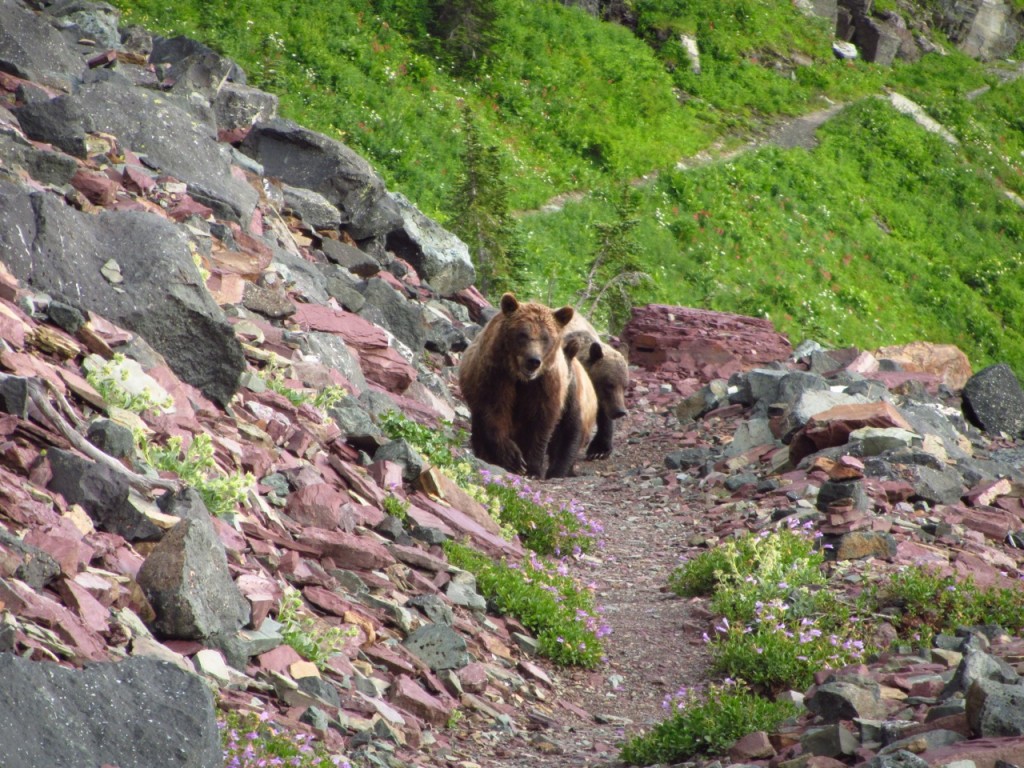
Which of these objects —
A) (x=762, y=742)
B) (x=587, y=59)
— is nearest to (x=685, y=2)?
(x=587, y=59)

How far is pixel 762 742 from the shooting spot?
543 centimetres

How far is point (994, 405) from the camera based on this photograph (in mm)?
19062

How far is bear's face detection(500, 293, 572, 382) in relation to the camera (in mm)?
12500

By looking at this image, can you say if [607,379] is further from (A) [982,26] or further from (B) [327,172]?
(A) [982,26]

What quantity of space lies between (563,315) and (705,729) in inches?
295

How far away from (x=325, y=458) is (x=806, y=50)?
55.0 meters

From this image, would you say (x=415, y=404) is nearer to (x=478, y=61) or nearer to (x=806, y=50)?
(x=478, y=61)

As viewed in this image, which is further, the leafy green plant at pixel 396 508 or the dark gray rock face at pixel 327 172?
the dark gray rock face at pixel 327 172

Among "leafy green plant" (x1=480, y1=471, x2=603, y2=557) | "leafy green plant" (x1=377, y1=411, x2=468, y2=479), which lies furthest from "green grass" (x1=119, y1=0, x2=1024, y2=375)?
"leafy green plant" (x1=480, y1=471, x2=603, y2=557)

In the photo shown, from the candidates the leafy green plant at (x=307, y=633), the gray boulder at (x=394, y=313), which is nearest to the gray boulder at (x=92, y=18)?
the gray boulder at (x=394, y=313)

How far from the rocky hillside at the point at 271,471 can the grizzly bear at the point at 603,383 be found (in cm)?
81

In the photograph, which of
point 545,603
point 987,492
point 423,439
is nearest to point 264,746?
point 545,603

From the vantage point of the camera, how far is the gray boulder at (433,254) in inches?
747

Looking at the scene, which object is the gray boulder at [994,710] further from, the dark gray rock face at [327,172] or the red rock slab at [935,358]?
the red rock slab at [935,358]
